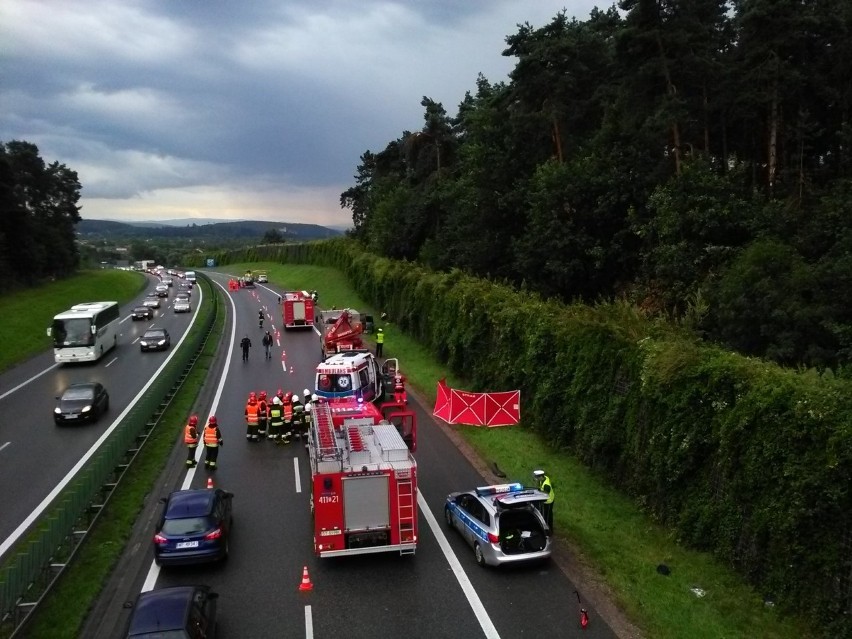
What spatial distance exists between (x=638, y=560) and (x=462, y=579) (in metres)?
3.75

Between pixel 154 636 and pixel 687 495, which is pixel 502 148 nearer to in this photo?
pixel 687 495

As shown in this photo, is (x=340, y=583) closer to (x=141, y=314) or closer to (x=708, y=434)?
(x=708, y=434)

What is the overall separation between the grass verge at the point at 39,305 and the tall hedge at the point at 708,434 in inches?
1337

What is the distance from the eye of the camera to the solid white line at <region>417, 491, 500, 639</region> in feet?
38.3

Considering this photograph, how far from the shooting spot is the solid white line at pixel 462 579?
11663 millimetres

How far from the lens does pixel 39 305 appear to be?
59.0 metres

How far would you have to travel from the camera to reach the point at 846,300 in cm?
2166

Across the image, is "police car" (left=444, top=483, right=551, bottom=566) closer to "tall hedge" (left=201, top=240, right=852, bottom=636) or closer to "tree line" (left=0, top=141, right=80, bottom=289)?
"tall hedge" (left=201, top=240, right=852, bottom=636)

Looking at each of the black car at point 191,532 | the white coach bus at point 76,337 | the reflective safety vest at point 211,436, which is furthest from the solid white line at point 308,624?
the white coach bus at point 76,337

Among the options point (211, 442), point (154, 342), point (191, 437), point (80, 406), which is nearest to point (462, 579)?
point (211, 442)

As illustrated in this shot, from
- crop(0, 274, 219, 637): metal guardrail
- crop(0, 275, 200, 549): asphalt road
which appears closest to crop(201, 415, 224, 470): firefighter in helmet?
crop(0, 274, 219, 637): metal guardrail

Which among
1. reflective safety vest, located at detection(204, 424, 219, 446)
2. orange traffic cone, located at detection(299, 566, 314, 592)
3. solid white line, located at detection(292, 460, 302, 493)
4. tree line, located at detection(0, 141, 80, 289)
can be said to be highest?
tree line, located at detection(0, 141, 80, 289)

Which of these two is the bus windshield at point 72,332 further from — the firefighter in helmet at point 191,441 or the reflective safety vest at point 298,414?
the firefighter in helmet at point 191,441

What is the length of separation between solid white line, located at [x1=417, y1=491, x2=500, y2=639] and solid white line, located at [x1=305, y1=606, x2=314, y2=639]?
2.94 meters
